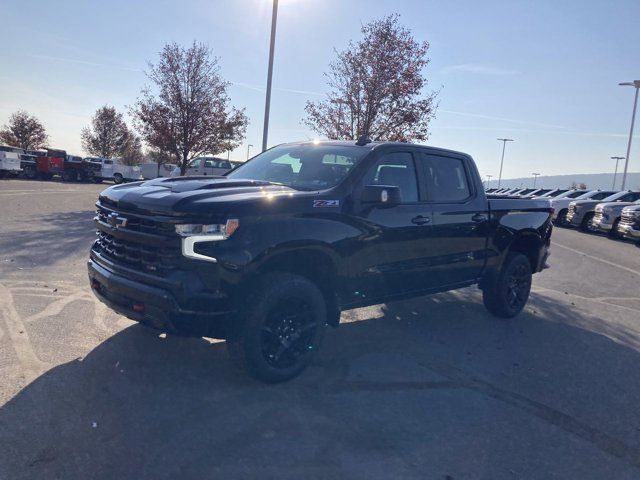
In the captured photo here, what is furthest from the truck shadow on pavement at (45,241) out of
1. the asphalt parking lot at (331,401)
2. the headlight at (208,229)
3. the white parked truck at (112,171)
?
the white parked truck at (112,171)

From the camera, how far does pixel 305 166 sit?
495 centimetres

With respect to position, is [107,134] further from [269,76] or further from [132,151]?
[269,76]

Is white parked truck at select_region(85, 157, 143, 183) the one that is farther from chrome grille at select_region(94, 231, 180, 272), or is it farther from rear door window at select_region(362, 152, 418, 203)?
rear door window at select_region(362, 152, 418, 203)

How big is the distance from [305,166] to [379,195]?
955 mm

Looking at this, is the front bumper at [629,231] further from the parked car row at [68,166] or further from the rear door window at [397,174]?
the parked car row at [68,166]

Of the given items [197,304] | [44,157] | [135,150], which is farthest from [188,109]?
[135,150]

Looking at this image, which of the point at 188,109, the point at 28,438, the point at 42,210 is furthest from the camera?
the point at 188,109

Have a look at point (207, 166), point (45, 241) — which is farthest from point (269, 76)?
point (207, 166)

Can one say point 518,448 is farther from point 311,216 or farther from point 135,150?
point 135,150

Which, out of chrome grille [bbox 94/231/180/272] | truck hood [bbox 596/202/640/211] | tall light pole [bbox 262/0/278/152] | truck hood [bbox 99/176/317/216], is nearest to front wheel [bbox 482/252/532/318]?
truck hood [bbox 99/176/317/216]

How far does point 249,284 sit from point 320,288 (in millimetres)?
755

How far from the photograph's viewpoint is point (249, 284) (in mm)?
3816

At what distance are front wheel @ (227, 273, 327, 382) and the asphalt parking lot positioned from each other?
17 cm

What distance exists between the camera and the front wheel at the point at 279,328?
3781 mm
